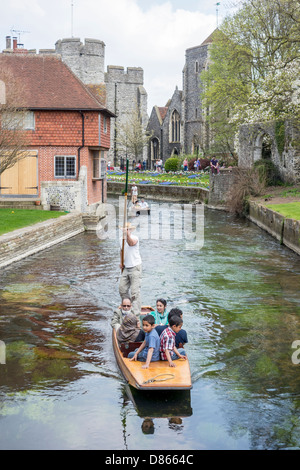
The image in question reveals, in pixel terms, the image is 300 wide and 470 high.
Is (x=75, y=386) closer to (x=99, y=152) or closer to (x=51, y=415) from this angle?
(x=51, y=415)

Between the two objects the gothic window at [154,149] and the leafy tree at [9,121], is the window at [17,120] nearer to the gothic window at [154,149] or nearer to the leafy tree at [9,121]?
the leafy tree at [9,121]

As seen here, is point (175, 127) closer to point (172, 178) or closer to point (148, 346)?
point (172, 178)

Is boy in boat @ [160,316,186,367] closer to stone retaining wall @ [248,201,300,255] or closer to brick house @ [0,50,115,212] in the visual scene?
stone retaining wall @ [248,201,300,255]

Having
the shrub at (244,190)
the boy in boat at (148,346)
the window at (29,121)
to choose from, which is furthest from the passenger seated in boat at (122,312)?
the shrub at (244,190)

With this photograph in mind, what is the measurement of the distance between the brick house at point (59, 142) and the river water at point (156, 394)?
967cm

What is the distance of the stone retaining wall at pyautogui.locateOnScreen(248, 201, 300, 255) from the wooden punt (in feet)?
43.1

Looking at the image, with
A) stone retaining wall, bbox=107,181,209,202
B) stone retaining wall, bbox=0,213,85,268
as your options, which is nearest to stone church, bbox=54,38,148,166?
stone retaining wall, bbox=107,181,209,202

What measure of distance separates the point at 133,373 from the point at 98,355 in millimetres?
1851

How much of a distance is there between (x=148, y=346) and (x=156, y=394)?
82cm

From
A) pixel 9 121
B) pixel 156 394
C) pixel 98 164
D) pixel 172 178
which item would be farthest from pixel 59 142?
pixel 172 178

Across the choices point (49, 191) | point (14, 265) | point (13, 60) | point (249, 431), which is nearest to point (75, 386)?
point (249, 431)

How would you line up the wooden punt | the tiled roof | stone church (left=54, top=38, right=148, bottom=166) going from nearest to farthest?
the wooden punt < the tiled roof < stone church (left=54, top=38, right=148, bottom=166)

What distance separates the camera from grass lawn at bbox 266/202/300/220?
23084mm
